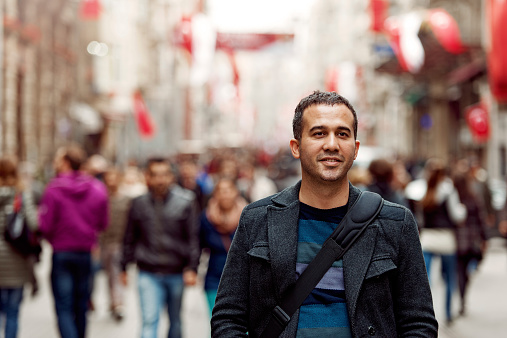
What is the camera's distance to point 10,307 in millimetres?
6422

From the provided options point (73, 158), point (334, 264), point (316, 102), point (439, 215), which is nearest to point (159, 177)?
point (73, 158)

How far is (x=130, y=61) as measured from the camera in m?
39.8

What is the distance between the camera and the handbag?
6375mm

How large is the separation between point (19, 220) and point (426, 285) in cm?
473

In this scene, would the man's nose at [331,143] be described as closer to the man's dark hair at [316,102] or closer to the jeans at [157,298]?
the man's dark hair at [316,102]

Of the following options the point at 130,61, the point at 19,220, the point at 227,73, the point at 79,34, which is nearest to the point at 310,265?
the point at 19,220

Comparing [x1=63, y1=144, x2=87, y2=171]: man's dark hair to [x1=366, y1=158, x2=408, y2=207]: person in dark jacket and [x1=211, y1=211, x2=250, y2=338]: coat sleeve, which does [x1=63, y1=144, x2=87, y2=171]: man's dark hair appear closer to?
[x1=366, y1=158, x2=408, y2=207]: person in dark jacket

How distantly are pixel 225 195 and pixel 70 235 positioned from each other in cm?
148

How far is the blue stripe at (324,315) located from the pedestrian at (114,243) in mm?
6469

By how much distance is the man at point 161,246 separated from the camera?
6172mm

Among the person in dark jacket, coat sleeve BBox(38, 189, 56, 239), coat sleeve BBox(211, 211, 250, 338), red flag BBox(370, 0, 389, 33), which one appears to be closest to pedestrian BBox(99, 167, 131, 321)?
coat sleeve BBox(38, 189, 56, 239)

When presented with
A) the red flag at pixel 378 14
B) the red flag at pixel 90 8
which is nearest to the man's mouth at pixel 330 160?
the red flag at pixel 90 8

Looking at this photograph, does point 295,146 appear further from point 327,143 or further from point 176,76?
point 176,76

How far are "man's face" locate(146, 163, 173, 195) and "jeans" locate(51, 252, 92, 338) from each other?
102cm
